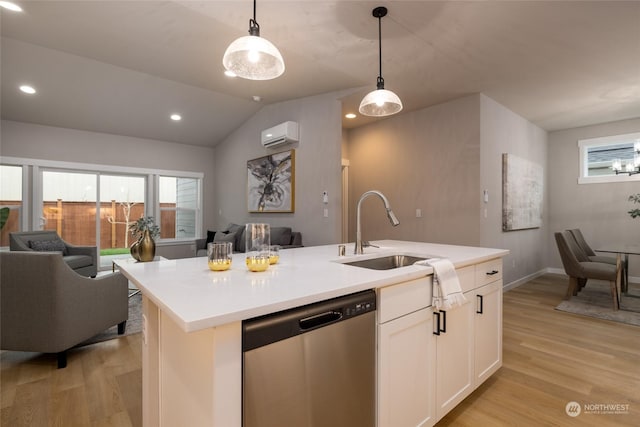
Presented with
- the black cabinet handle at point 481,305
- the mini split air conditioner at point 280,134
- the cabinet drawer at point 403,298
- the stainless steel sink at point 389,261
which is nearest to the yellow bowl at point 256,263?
the cabinet drawer at point 403,298

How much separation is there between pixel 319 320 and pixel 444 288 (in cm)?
73

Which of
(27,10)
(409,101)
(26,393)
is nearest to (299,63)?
(409,101)

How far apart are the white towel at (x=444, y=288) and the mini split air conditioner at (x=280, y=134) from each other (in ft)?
11.1

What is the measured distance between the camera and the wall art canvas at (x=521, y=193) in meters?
4.17

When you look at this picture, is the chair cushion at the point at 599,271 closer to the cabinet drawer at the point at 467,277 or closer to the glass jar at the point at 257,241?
the cabinet drawer at the point at 467,277

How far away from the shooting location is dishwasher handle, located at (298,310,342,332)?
98 centimetres

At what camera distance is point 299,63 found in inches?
126

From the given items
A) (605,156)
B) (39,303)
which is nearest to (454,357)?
(39,303)

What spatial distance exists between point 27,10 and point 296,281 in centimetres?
372

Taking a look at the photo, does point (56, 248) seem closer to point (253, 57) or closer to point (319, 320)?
point (253, 57)

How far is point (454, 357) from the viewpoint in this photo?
1589 millimetres

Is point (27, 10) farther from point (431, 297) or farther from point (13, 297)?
point (431, 297)

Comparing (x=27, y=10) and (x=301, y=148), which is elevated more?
(x=27, y=10)

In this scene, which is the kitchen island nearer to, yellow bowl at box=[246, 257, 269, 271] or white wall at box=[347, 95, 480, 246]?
yellow bowl at box=[246, 257, 269, 271]
